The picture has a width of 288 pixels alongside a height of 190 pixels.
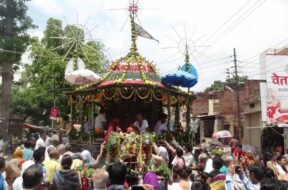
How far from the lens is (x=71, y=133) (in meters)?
14.0

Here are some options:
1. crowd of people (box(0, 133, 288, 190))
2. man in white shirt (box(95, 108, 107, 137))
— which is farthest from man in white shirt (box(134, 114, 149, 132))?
crowd of people (box(0, 133, 288, 190))

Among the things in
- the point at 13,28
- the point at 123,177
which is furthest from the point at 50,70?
the point at 123,177

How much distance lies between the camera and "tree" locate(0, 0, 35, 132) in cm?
2502

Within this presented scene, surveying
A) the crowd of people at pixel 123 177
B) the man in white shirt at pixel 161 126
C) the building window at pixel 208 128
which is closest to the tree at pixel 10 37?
the man in white shirt at pixel 161 126

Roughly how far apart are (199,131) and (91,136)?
27.7 m

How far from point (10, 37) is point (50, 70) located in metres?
6.55

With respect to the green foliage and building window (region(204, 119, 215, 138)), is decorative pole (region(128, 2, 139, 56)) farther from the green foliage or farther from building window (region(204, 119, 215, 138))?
building window (region(204, 119, 215, 138))

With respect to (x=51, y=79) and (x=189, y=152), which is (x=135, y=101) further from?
(x=51, y=79)

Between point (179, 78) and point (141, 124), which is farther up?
point (179, 78)

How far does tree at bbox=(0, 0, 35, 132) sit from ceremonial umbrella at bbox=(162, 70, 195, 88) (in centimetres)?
1520

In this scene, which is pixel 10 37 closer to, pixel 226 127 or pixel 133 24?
pixel 133 24

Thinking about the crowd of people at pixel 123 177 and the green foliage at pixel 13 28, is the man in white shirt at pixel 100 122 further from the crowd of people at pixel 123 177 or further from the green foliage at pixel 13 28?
the green foliage at pixel 13 28

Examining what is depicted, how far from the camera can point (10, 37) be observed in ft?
82.9

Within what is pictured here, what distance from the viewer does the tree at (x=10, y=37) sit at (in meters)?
25.0
